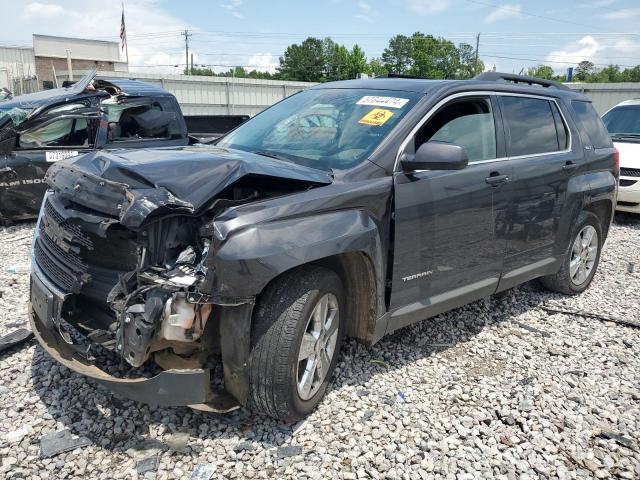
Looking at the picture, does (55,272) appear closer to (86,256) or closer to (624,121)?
(86,256)

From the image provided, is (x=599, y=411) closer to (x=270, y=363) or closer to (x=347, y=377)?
(x=347, y=377)

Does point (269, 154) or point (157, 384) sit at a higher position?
point (269, 154)

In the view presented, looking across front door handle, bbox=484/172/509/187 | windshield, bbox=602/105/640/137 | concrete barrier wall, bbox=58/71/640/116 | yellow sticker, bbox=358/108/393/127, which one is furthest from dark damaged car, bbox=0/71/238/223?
concrete barrier wall, bbox=58/71/640/116

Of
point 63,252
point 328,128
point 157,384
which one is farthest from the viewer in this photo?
point 328,128

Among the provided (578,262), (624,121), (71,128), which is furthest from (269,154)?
(624,121)

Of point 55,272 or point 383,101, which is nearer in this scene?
point 55,272

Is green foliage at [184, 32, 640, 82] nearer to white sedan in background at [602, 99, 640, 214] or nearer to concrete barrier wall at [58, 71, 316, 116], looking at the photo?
concrete barrier wall at [58, 71, 316, 116]

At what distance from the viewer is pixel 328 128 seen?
3676mm

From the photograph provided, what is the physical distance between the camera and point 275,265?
2594 mm

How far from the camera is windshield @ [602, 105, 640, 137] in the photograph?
397 inches

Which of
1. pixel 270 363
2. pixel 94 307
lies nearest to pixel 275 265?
pixel 270 363

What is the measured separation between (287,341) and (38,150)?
572cm

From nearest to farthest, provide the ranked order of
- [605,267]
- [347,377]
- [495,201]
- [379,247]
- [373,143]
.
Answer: [379,247], [373,143], [347,377], [495,201], [605,267]

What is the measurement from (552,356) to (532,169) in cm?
147
